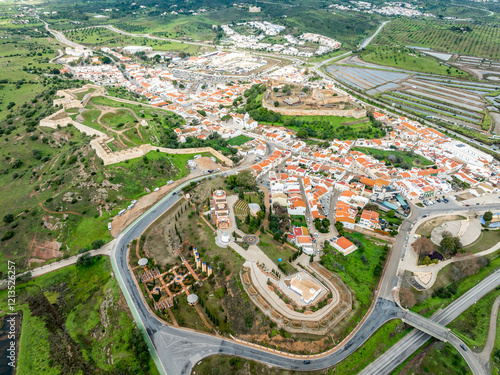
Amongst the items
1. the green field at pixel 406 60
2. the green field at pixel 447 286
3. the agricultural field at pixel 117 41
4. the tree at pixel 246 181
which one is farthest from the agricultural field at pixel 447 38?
the tree at pixel 246 181

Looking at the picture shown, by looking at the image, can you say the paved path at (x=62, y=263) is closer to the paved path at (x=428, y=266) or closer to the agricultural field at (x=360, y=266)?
the agricultural field at (x=360, y=266)

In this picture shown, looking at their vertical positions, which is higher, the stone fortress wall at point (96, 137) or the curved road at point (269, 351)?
the stone fortress wall at point (96, 137)

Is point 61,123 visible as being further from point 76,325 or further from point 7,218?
point 76,325

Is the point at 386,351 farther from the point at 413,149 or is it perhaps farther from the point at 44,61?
the point at 44,61

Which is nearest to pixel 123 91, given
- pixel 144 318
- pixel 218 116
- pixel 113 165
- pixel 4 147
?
pixel 218 116

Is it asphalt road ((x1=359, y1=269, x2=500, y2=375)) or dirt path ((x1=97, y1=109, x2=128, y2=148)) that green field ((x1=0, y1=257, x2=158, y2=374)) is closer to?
asphalt road ((x1=359, y1=269, x2=500, y2=375))

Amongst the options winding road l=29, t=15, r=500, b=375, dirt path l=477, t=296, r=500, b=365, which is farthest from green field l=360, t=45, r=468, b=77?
dirt path l=477, t=296, r=500, b=365
